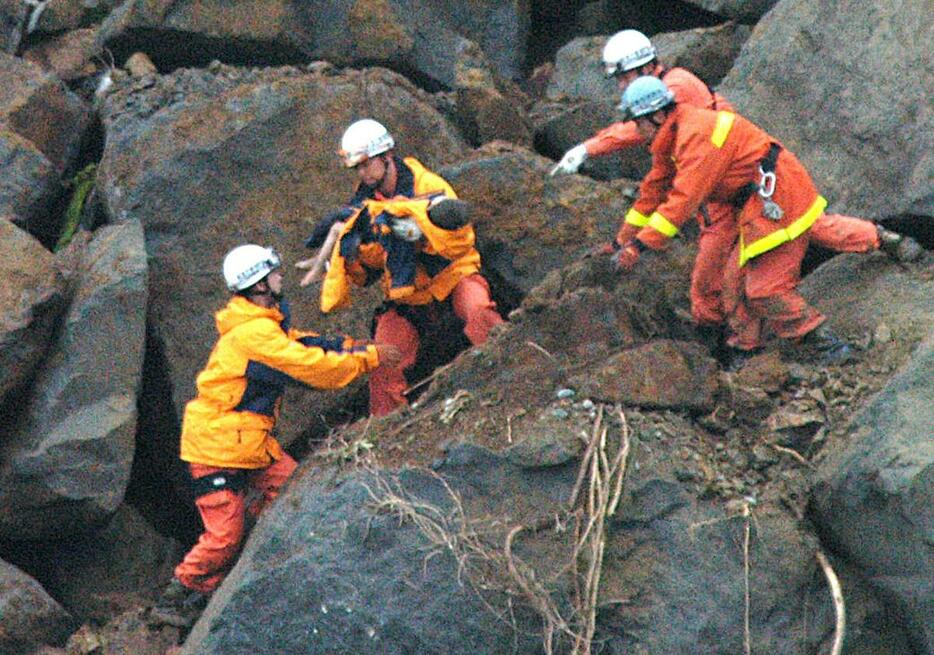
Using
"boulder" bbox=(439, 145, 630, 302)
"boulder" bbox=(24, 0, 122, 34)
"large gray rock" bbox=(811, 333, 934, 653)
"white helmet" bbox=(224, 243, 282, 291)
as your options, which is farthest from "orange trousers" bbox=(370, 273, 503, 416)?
"boulder" bbox=(24, 0, 122, 34)

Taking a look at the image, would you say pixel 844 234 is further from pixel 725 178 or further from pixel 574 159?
pixel 574 159

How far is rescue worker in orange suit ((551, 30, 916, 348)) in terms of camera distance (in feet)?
26.5

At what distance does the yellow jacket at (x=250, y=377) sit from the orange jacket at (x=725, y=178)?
1735mm

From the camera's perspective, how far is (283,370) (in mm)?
7984

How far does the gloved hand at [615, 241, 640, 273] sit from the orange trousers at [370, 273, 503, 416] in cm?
84

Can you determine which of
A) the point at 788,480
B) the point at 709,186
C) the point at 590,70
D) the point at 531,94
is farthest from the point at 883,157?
the point at 531,94

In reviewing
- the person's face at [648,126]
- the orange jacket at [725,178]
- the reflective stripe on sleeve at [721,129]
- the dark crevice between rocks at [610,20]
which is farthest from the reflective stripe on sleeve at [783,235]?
the dark crevice between rocks at [610,20]

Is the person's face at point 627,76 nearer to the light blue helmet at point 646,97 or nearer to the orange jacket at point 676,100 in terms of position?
the orange jacket at point 676,100

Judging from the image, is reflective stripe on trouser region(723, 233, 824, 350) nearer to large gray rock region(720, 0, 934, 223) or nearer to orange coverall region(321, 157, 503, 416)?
large gray rock region(720, 0, 934, 223)

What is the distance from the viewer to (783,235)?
7.91 meters

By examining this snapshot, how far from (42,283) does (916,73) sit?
5.18 m

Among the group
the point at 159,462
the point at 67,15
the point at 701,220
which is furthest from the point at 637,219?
the point at 67,15

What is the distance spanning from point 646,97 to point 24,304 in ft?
12.1

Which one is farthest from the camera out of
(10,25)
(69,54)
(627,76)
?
(69,54)
